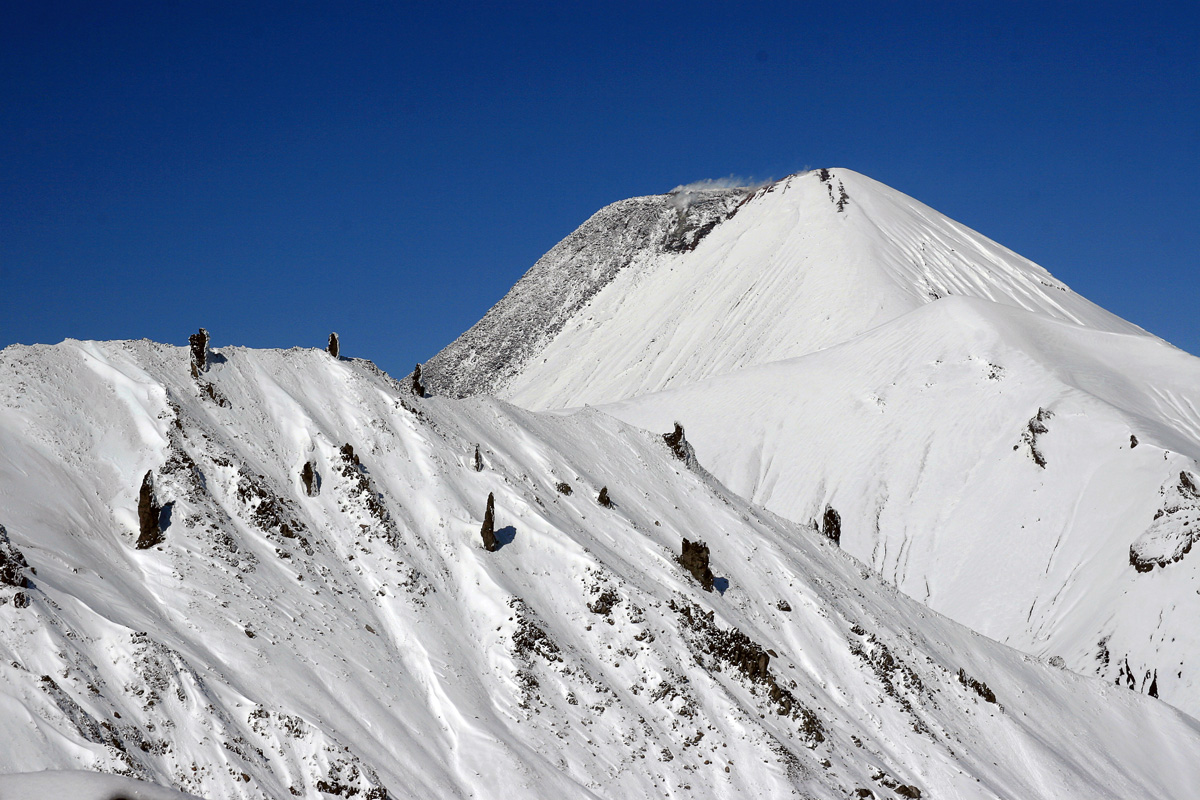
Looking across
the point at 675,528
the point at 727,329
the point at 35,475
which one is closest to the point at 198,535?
the point at 35,475

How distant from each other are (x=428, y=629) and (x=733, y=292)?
122 m

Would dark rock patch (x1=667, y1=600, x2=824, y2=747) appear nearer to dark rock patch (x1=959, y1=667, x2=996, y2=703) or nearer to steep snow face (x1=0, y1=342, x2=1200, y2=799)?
steep snow face (x1=0, y1=342, x2=1200, y2=799)

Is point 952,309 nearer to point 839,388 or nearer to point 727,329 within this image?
point 839,388

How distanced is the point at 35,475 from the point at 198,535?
5100mm

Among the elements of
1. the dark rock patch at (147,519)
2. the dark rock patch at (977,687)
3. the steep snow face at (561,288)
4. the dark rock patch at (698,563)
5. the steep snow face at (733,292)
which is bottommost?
the dark rock patch at (977,687)

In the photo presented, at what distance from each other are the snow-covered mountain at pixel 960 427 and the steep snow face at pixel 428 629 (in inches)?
523

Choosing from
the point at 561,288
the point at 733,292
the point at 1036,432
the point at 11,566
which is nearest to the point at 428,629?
the point at 11,566

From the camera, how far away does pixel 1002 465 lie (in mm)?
80625

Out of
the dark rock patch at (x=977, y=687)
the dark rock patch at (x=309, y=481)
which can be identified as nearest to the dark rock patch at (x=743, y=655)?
the dark rock patch at (x=977, y=687)

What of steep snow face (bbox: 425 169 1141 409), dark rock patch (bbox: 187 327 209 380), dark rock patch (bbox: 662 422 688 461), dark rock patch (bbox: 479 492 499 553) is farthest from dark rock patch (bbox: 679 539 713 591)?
steep snow face (bbox: 425 169 1141 409)

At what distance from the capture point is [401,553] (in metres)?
38.3

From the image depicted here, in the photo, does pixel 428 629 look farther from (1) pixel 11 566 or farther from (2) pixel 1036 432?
(2) pixel 1036 432

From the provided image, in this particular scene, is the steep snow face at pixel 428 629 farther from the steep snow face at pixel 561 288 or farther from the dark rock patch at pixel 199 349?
the steep snow face at pixel 561 288

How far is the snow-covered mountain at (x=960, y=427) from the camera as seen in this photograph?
65688 millimetres
